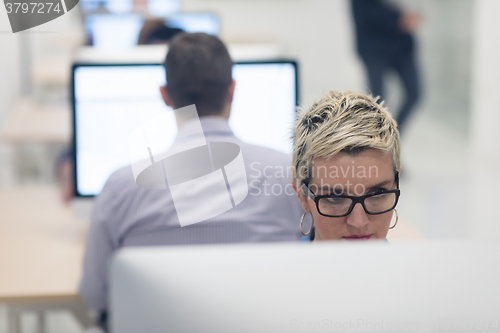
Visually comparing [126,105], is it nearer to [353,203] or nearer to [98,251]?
[98,251]

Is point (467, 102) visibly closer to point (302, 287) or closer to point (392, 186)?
point (392, 186)

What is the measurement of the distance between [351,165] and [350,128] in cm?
5

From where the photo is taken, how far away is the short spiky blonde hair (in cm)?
85

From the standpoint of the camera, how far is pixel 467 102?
520 centimetres

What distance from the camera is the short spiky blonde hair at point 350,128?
0.85m

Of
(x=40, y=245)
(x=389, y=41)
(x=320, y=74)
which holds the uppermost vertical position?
(x=40, y=245)

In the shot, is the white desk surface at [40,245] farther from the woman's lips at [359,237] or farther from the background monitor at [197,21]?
the background monitor at [197,21]

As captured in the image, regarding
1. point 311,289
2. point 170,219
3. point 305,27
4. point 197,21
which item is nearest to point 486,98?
point 197,21

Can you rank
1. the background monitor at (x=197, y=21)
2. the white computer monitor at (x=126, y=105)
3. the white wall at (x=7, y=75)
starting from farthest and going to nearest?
1. the background monitor at (x=197, y=21)
2. the white wall at (x=7, y=75)
3. the white computer monitor at (x=126, y=105)

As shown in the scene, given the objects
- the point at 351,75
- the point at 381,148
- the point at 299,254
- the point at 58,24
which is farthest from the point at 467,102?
the point at 299,254

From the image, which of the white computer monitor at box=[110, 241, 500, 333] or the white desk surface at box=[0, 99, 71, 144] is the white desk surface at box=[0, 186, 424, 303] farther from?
the white desk surface at box=[0, 99, 71, 144]

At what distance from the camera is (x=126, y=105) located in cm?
152

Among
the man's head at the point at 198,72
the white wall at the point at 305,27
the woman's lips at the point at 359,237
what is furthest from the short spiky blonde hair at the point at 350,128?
the white wall at the point at 305,27

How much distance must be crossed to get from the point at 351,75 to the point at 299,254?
5822 mm
